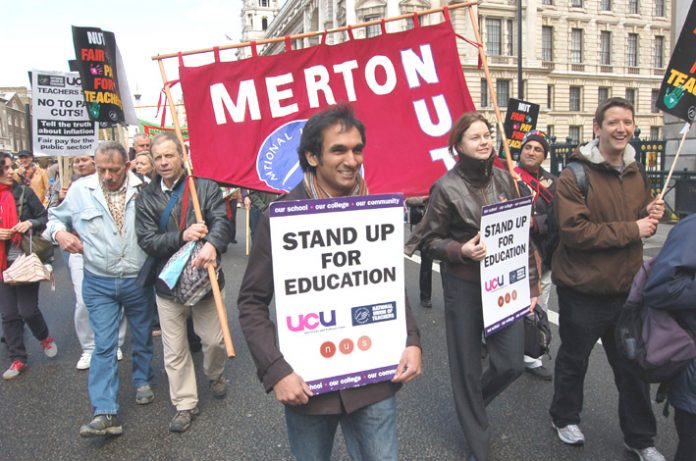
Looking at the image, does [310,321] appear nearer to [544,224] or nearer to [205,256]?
[205,256]

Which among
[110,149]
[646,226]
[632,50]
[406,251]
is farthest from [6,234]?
[632,50]

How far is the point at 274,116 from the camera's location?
12.7 ft

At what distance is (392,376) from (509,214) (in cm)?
134

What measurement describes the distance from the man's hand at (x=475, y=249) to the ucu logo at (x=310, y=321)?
3.49ft

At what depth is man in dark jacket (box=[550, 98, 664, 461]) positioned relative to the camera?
9.75 ft

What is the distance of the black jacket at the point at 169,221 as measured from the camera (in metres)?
3.66

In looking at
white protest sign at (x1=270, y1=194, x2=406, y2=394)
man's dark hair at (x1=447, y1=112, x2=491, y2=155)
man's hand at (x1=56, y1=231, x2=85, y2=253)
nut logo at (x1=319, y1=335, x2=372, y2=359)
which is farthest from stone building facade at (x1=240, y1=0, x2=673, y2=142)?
nut logo at (x1=319, y1=335, x2=372, y2=359)

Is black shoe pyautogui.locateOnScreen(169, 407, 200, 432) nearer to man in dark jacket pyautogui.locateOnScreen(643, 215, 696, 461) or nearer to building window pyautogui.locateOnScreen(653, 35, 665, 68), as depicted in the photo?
man in dark jacket pyautogui.locateOnScreen(643, 215, 696, 461)

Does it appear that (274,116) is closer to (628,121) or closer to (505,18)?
(628,121)

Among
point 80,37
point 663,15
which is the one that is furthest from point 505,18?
point 80,37

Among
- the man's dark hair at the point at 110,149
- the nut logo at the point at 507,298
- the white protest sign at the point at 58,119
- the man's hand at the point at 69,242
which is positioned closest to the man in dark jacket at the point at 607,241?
the nut logo at the point at 507,298

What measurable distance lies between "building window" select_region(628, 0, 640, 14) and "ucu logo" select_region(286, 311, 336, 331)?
185 feet

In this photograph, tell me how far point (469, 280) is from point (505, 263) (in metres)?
0.22

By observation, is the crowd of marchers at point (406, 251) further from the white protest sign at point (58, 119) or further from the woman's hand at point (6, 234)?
the white protest sign at point (58, 119)
